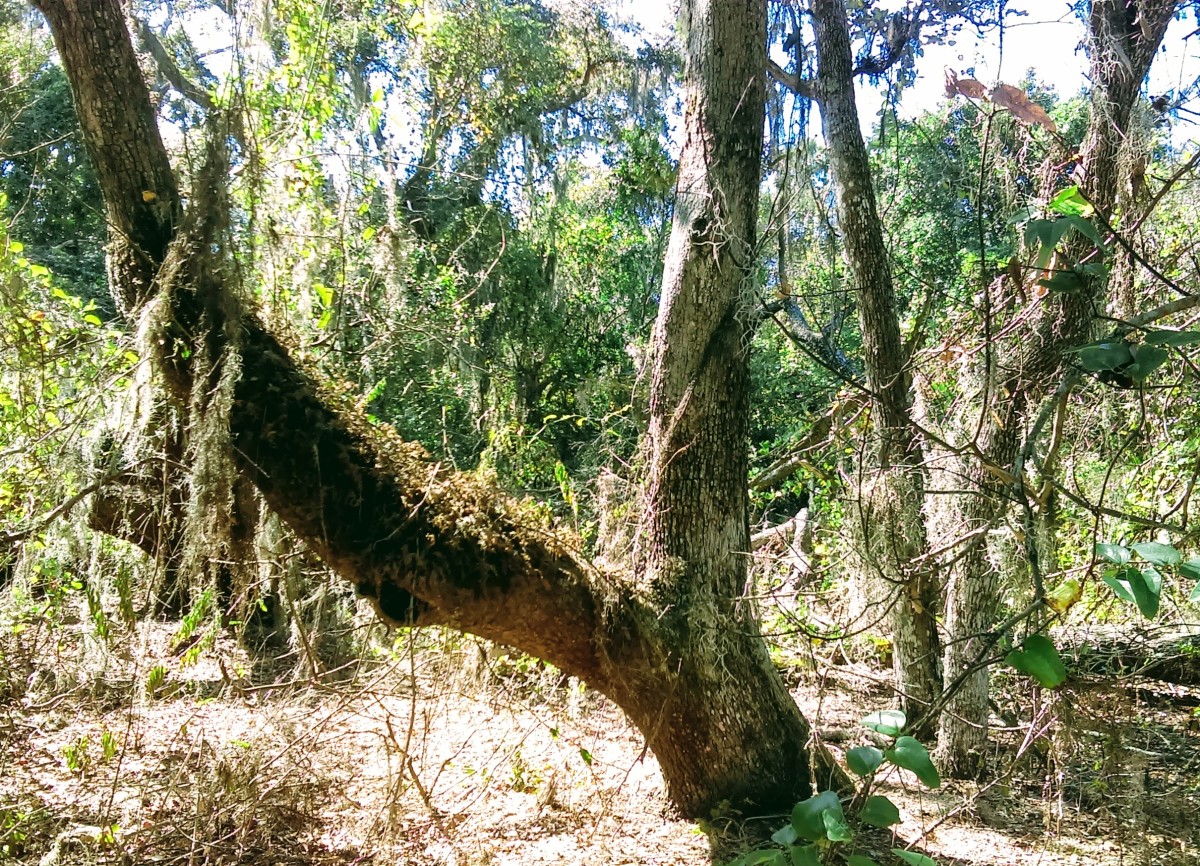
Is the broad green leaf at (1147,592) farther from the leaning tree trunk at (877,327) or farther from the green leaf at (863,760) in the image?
the leaning tree trunk at (877,327)

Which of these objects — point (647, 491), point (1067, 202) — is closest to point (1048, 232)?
point (1067, 202)

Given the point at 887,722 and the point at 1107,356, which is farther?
the point at 887,722

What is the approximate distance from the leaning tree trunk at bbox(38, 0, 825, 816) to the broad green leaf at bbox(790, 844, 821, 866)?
188cm

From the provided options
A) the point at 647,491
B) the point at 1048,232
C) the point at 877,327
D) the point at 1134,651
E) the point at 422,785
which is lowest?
the point at 422,785

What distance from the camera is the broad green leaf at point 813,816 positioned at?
4.99 feet

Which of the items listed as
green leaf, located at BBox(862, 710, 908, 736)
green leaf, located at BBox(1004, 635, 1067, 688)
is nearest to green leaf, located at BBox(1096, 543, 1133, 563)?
green leaf, located at BBox(1004, 635, 1067, 688)

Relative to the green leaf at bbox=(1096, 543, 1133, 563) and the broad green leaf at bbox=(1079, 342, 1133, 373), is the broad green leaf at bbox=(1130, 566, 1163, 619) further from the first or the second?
the broad green leaf at bbox=(1079, 342, 1133, 373)

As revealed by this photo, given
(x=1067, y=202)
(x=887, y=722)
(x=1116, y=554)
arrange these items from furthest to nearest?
1. (x=1067, y=202)
2. (x=887, y=722)
3. (x=1116, y=554)

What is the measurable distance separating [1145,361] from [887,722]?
0.92 meters

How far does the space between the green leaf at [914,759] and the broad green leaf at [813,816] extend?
15 cm

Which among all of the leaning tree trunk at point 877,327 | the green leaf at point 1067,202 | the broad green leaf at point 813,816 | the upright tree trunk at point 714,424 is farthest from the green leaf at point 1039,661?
the leaning tree trunk at point 877,327

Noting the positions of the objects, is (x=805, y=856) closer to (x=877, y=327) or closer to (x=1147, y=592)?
(x=1147, y=592)

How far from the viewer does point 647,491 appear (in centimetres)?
382

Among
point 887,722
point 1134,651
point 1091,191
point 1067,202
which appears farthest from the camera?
point 1091,191
